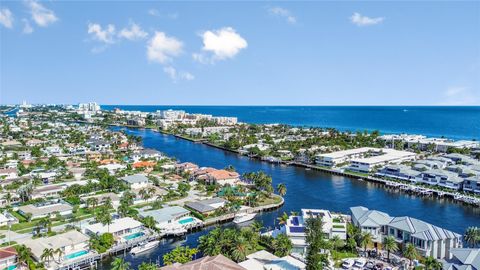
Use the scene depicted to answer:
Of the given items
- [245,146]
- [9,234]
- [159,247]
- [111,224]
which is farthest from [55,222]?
[245,146]

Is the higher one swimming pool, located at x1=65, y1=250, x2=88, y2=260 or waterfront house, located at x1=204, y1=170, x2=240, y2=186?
waterfront house, located at x1=204, y1=170, x2=240, y2=186

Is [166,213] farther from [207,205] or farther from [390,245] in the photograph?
[390,245]

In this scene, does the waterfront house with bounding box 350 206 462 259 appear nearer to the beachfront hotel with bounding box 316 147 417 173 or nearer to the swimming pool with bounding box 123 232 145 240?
the swimming pool with bounding box 123 232 145 240

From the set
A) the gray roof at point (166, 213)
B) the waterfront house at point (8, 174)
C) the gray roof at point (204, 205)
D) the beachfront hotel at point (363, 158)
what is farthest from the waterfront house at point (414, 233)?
the waterfront house at point (8, 174)

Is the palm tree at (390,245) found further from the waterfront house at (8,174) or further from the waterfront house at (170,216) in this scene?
the waterfront house at (8,174)

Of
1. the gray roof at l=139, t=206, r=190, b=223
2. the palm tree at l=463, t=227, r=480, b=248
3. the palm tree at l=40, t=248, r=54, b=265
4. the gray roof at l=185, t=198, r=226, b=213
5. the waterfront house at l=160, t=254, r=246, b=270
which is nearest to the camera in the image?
the waterfront house at l=160, t=254, r=246, b=270

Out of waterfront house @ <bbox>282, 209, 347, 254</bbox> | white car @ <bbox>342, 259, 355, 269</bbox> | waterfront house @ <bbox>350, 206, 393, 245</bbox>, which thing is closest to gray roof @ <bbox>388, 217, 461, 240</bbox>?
waterfront house @ <bbox>350, 206, 393, 245</bbox>

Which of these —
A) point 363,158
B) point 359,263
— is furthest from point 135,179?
point 363,158
